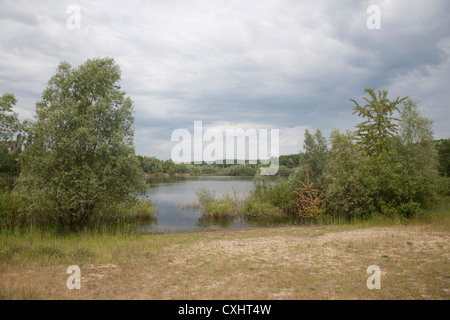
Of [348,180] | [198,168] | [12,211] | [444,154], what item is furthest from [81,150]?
[198,168]

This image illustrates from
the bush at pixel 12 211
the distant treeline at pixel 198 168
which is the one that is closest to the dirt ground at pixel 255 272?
the bush at pixel 12 211

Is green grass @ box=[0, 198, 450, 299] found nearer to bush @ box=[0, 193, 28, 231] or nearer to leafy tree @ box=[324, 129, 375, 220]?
bush @ box=[0, 193, 28, 231]

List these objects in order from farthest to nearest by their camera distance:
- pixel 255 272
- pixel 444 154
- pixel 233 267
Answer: pixel 444 154
pixel 233 267
pixel 255 272

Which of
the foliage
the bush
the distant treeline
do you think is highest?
the distant treeline

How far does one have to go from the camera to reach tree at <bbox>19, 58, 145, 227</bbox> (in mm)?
12992

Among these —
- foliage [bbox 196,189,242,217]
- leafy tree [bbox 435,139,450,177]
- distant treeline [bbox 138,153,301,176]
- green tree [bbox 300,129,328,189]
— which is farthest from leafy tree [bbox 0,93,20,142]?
distant treeline [bbox 138,153,301,176]

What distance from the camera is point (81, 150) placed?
13.7 metres

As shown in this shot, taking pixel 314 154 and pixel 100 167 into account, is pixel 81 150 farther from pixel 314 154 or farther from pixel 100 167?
pixel 314 154

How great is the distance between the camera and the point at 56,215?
13.7m

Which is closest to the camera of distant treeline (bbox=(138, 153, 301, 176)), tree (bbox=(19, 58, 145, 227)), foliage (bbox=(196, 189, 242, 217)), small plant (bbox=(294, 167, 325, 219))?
tree (bbox=(19, 58, 145, 227))

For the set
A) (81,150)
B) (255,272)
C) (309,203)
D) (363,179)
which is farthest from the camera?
(309,203)

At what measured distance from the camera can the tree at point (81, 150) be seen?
1299 centimetres

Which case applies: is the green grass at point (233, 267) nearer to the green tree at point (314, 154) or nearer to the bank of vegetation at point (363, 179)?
the bank of vegetation at point (363, 179)
